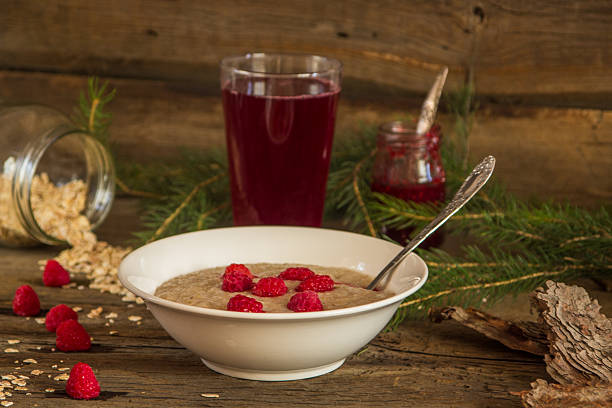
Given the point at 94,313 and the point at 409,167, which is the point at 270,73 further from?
the point at 94,313

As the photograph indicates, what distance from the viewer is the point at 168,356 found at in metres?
0.95

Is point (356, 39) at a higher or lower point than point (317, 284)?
higher

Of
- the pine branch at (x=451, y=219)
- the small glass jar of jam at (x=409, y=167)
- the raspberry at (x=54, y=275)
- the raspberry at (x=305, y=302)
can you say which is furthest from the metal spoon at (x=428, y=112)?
the raspberry at (x=54, y=275)

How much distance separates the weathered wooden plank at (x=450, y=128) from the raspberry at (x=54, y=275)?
0.61 m

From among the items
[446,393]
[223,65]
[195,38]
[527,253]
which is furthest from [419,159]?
[195,38]

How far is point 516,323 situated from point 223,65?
24.1 inches

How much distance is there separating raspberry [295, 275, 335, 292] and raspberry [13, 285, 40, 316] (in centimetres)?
40

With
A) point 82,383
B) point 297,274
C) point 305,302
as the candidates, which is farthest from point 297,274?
point 82,383

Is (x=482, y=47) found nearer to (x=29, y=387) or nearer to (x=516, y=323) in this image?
(x=516, y=323)

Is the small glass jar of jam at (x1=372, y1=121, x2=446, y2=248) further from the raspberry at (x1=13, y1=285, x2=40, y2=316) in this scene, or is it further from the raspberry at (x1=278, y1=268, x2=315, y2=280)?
the raspberry at (x1=13, y1=285, x2=40, y2=316)

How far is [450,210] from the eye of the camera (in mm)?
945

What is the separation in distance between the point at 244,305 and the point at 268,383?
11 centimetres

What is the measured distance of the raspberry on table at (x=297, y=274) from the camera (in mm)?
962

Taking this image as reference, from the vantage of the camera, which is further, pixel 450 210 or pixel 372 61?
pixel 372 61
